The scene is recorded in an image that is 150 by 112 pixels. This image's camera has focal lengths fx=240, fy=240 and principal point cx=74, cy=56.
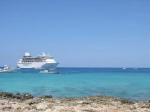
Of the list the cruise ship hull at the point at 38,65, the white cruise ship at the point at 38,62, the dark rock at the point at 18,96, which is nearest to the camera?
the dark rock at the point at 18,96

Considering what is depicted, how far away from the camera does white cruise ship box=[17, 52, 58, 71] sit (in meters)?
109

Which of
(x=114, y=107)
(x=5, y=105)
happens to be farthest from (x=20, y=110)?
(x=114, y=107)

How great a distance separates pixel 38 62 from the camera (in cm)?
11194

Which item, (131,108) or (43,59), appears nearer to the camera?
(131,108)

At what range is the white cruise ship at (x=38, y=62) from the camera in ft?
357

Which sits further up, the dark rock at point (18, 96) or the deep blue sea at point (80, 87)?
the dark rock at point (18, 96)

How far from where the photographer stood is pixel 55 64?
359ft

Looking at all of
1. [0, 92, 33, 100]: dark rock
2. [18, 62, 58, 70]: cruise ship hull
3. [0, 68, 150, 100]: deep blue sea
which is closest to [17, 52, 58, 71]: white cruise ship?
[18, 62, 58, 70]: cruise ship hull

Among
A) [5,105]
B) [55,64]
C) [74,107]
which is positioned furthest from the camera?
[55,64]

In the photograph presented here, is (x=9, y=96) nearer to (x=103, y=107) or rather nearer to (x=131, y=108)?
(x=103, y=107)

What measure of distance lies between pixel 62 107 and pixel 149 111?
11.6 feet

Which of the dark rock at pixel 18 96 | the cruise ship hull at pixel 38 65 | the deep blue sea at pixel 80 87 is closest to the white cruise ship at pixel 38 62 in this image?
the cruise ship hull at pixel 38 65

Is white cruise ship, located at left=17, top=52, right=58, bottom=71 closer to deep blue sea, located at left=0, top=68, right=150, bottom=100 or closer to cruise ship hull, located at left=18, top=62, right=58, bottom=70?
cruise ship hull, located at left=18, top=62, right=58, bottom=70

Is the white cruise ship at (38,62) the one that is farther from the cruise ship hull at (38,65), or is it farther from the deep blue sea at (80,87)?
the deep blue sea at (80,87)
